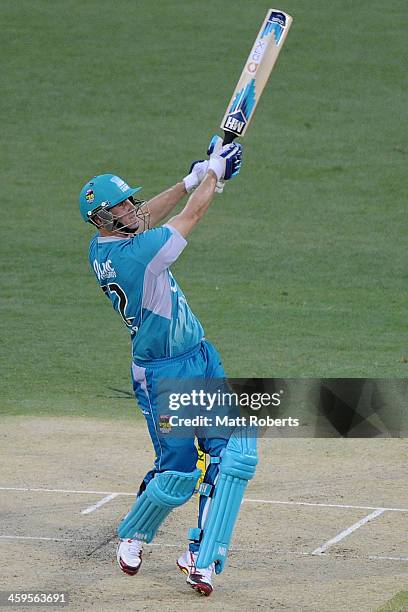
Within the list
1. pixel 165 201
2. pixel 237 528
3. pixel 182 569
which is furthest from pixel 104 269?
pixel 237 528

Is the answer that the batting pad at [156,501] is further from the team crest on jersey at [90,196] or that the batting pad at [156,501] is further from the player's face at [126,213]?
the team crest on jersey at [90,196]

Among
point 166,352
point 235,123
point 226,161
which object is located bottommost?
point 166,352

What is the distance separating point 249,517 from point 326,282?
27.8 feet

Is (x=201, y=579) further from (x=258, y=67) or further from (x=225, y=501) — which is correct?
(x=258, y=67)

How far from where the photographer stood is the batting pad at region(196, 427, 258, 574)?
7.09 metres

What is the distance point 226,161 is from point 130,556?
246 cm

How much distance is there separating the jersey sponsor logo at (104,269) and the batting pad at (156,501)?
48.2 inches

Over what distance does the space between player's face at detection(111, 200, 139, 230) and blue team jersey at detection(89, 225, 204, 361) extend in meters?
0.11

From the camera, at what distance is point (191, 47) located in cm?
2738

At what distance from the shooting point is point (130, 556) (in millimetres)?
7383

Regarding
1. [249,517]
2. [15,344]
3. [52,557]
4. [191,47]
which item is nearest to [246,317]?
[15,344]

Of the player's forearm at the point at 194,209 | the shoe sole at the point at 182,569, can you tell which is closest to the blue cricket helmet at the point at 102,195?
the player's forearm at the point at 194,209

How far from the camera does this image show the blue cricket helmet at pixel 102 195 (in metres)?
7.28

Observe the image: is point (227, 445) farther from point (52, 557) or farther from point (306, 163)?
point (306, 163)
